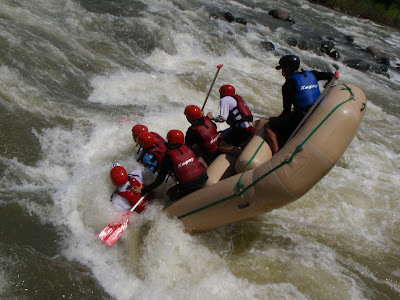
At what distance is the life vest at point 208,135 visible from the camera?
4316 mm

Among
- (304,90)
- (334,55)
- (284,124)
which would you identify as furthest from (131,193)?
(334,55)

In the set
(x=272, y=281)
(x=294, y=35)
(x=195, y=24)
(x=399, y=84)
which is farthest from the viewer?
(x=294, y=35)

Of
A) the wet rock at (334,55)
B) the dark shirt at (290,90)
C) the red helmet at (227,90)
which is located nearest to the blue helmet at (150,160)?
the red helmet at (227,90)

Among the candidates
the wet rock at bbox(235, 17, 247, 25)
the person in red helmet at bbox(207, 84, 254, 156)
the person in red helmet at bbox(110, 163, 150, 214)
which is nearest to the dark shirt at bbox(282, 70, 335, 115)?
the person in red helmet at bbox(207, 84, 254, 156)

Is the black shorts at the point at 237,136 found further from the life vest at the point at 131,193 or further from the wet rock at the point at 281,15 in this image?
the wet rock at the point at 281,15

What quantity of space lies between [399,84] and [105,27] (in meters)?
9.15

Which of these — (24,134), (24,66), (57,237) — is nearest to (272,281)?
(57,237)

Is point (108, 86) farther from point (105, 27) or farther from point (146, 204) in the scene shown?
point (146, 204)

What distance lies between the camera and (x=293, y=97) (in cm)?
414

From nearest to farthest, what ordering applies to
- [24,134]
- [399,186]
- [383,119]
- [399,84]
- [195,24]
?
[24,134]
[399,186]
[383,119]
[195,24]
[399,84]

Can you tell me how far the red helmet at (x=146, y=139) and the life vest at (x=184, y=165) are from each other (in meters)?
0.63

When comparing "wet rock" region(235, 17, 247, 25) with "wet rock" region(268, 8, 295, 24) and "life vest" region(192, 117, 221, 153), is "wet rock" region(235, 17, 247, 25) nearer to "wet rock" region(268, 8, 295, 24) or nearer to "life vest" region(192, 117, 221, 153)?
"wet rock" region(268, 8, 295, 24)

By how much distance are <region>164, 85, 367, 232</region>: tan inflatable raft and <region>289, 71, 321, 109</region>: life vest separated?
23cm

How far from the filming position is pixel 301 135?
350 centimetres
